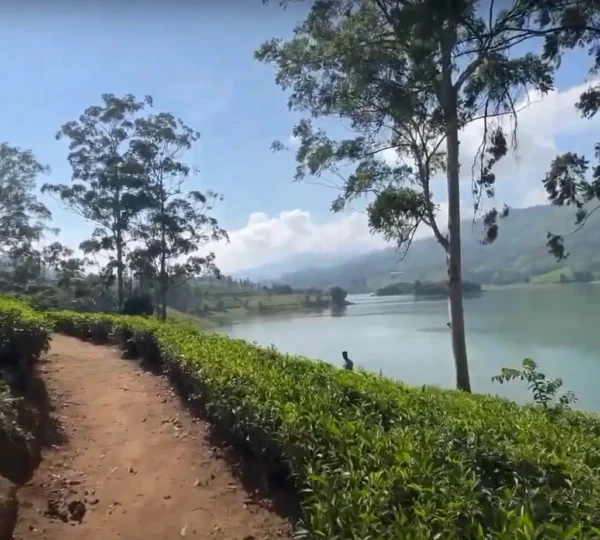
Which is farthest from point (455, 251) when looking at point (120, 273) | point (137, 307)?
point (120, 273)

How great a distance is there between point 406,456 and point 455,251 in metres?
6.91

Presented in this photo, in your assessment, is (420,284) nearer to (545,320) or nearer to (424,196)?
(545,320)

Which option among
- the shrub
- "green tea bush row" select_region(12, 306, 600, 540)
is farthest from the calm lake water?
"green tea bush row" select_region(12, 306, 600, 540)

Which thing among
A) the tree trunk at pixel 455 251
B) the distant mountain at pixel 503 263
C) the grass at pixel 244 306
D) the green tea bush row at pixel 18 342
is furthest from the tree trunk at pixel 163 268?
the green tea bush row at pixel 18 342

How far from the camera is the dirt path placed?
A: 3270 mm

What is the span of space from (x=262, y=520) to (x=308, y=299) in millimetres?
23419

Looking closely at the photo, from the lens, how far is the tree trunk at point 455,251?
8.75 meters

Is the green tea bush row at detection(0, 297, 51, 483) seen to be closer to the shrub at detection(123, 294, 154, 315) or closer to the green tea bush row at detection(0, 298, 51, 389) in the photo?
the green tea bush row at detection(0, 298, 51, 389)

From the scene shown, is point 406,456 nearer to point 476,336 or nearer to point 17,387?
point 17,387

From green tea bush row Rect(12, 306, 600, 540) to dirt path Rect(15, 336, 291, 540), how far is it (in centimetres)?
38

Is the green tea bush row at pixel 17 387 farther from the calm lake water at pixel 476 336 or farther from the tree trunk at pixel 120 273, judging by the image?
the tree trunk at pixel 120 273

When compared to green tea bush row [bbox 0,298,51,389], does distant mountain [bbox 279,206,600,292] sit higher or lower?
higher

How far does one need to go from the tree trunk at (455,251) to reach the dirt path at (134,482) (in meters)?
4.74

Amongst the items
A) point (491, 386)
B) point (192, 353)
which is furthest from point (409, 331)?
point (192, 353)
